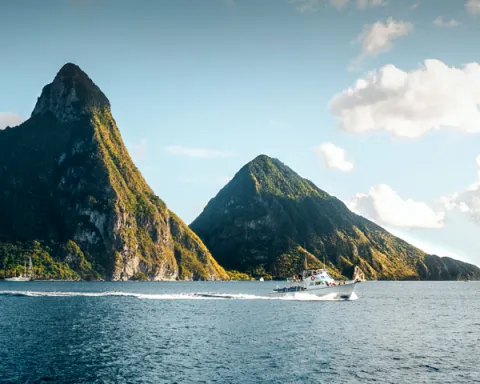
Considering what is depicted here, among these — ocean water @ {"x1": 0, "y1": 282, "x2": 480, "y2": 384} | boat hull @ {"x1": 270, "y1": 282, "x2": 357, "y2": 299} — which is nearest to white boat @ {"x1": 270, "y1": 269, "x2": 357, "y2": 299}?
boat hull @ {"x1": 270, "y1": 282, "x2": 357, "y2": 299}

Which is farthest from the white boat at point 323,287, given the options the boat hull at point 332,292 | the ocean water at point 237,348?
the ocean water at point 237,348

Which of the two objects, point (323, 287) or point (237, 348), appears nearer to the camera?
point (237, 348)

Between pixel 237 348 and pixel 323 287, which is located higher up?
pixel 323 287

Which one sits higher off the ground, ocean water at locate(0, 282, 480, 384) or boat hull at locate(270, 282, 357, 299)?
boat hull at locate(270, 282, 357, 299)

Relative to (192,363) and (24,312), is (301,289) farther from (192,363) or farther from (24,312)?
(192,363)

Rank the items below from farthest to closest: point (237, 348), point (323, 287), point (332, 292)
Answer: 1. point (332, 292)
2. point (323, 287)
3. point (237, 348)

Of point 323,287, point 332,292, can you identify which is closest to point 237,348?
point 323,287

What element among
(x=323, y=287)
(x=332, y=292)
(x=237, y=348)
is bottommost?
(x=237, y=348)

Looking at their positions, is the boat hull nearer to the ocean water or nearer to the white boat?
the white boat

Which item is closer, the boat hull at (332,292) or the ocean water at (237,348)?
the ocean water at (237,348)

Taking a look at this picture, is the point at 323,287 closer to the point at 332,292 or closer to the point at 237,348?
the point at 332,292

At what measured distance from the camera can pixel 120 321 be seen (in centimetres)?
10331

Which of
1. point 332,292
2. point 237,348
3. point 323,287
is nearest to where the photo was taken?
point 237,348

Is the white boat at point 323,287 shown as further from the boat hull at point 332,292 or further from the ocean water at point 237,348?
the ocean water at point 237,348
